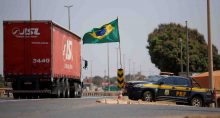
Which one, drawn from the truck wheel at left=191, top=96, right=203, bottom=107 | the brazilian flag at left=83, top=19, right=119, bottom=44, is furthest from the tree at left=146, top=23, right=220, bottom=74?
the truck wheel at left=191, top=96, right=203, bottom=107

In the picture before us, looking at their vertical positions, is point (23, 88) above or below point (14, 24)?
below

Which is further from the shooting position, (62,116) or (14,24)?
(14,24)

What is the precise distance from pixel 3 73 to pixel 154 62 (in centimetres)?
5665

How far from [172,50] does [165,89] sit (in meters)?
55.9

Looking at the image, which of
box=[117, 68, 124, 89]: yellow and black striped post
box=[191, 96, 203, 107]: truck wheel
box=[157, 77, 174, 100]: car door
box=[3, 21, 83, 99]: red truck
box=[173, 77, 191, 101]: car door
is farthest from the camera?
box=[3, 21, 83, 99]: red truck

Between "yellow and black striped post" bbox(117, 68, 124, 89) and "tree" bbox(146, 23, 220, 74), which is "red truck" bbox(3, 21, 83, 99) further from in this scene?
"tree" bbox(146, 23, 220, 74)

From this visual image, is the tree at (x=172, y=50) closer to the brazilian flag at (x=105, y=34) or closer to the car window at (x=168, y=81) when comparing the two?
the brazilian flag at (x=105, y=34)

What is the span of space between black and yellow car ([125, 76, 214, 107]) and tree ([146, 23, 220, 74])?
5273 centimetres

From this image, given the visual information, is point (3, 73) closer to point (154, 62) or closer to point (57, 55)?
point (57, 55)

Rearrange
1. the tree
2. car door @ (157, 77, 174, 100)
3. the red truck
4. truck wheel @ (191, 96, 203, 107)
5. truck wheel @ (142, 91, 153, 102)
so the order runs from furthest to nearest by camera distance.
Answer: the tree → the red truck → truck wheel @ (191, 96, 203, 107) → car door @ (157, 77, 174, 100) → truck wheel @ (142, 91, 153, 102)

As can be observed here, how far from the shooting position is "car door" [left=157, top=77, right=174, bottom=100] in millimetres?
27656

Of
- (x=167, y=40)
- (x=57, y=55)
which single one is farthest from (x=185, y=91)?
Answer: (x=167, y=40)

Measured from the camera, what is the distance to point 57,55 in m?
32.3

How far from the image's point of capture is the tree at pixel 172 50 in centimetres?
8262
